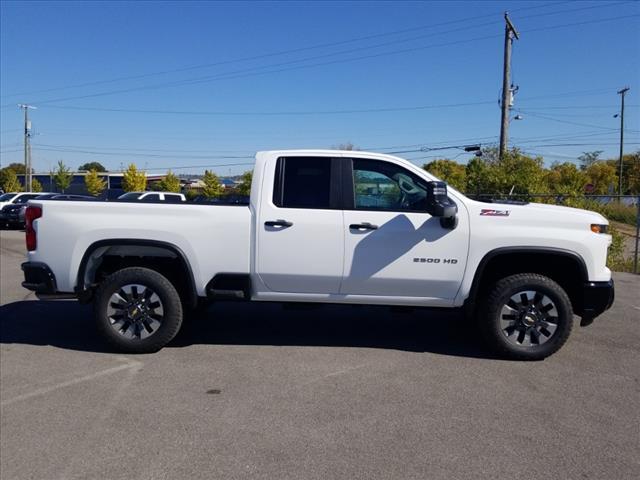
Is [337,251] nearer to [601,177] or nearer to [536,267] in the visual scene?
[536,267]

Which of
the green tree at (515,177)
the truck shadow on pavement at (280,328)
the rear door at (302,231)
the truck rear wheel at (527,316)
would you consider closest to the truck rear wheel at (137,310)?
the truck shadow on pavement at (280,328)

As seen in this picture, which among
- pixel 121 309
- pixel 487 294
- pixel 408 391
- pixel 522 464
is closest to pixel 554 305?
pixel 487 294

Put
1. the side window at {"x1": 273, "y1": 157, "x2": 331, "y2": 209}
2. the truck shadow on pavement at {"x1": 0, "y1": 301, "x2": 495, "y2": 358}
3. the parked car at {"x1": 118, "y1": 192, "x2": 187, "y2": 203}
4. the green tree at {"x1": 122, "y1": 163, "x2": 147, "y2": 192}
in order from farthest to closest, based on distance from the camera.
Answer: the green tree at {"x1": 122, "y1": 163, "x2": 147, "y2": 192}, the truck shadow on pavement at {"x1": 0, "y1": 301, "x2": 495, "y2": 358}, the parked car at {"x1": 118, "y1": 192, "x2": 187, "y2": 203}, the side window at {"x1": 273, "y1": 157, "x2": 331, "y2": 209}

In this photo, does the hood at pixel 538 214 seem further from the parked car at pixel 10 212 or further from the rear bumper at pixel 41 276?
the parked car at pixel 10 212

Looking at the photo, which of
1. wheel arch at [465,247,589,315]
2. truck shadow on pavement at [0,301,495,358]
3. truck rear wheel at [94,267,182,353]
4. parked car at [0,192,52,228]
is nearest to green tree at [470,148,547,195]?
truck shadow on pavement at [0,301,495,358]

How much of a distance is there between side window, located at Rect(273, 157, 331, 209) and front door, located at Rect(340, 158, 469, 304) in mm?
242

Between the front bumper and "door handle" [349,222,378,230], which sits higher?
"door handle" [349,222,378,230]

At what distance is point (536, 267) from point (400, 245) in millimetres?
1483

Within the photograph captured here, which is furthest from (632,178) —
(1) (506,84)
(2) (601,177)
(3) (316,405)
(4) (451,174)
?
(3) (316,405)

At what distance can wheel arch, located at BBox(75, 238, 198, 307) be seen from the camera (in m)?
5.41

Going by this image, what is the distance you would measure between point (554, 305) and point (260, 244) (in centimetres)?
291

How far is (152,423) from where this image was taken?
13.0 ft

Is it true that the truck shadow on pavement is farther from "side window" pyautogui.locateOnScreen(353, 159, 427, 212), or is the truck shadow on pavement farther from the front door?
"side window" pyautogui.locateOnScreen(353, 159, 427, 212)

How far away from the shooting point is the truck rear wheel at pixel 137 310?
5.46m
